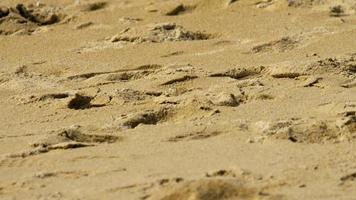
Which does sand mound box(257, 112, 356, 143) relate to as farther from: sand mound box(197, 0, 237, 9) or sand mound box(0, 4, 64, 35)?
sand mound box(0, 4, 64, 35)

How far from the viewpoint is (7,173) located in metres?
2.54

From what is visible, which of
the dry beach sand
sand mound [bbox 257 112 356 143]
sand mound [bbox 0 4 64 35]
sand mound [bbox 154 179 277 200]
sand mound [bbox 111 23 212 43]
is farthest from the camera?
sand mound [bbox 0 4 64 35]

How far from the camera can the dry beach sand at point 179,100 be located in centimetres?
236

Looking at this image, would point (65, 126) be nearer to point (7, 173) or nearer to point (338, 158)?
point (7, 173)

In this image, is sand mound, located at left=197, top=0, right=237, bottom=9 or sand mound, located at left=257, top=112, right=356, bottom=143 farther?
sand mound, located at left=197, top=0, right=237, bottom=9

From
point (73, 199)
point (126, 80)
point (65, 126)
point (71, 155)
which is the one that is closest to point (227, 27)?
point (126, 80)

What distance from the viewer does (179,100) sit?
325cm

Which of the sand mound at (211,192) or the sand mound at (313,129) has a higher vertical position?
the sand mound at (211,192)

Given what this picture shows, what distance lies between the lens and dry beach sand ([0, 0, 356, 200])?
2359 mm

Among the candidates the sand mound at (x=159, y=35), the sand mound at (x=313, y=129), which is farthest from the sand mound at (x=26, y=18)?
the sand mound at (x=313, y=129)

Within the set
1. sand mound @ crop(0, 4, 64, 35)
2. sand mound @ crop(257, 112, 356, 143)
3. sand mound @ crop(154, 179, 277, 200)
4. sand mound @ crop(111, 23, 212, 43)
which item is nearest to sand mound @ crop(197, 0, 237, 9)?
sand mound @ crop(111, 23, 212, 43)

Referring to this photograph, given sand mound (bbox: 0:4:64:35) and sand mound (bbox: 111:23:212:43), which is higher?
sand mound (bbox: 0:4:64:35)

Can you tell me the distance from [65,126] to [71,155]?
0.41 m

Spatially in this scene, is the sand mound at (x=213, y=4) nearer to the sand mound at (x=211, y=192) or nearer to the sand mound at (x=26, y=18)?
the sand mound at (x=26, y=18)
